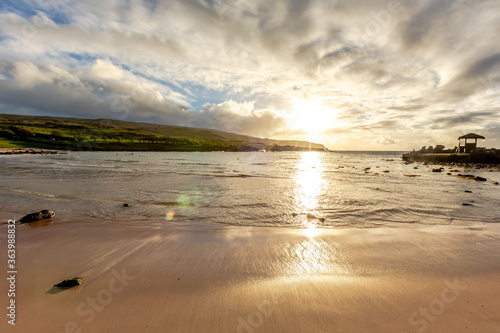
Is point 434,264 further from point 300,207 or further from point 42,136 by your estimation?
point 42,136

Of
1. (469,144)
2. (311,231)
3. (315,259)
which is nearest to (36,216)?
(315,259)

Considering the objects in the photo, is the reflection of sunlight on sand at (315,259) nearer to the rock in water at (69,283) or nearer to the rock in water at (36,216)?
the rock in water at (69,283)

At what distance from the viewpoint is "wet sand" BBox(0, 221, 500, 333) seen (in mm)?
3646

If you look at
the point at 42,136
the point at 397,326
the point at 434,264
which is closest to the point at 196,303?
the point at 397,326

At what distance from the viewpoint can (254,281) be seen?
4898mm

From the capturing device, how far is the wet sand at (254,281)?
12.0 feet

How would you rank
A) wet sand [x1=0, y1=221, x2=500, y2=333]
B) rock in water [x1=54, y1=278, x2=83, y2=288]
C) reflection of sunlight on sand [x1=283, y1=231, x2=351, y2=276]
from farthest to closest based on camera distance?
reflection of sunlight on sand [x1=283, y1=231, x2=351, y2=276], rock in water [x1=54, y1=278, x2=83, y2=288], wet sand [x1=0, y1=221, x2=500, y2=333]

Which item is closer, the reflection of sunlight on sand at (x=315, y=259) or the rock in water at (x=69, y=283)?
the rock in water at (x=69, y=283)

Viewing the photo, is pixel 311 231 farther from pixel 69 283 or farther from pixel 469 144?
pixel 469 144

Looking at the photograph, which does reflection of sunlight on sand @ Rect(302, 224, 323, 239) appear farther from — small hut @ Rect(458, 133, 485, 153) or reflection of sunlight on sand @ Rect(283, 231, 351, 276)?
small hut @ Rect(458, 133, 485, 153)

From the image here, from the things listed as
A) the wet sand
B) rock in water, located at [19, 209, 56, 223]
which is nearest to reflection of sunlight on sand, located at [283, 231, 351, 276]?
the wet sand

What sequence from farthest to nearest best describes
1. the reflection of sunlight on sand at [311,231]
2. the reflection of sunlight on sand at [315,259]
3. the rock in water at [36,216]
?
1. the rock in water at [36,216]
2. the reflection of sunlight on sand at [311,231]
3. the reflection of sunlight on sand at [315,259]

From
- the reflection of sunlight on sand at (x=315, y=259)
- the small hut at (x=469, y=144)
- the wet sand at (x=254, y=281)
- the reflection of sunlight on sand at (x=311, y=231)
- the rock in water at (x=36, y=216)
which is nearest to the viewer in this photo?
the wet sand at (x=254, y=281)

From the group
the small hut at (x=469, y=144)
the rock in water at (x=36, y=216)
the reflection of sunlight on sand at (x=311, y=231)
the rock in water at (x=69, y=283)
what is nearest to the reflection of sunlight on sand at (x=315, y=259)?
the reflection of sunlight on sand at (x=311, y=231)
